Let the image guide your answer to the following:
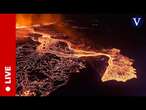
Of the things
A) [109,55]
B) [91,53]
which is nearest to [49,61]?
[91,53]

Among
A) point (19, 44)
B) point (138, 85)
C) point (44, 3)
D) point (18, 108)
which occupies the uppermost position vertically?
point (44, 3)

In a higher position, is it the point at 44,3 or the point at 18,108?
the point at 44,3

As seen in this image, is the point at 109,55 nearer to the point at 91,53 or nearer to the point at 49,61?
the point at 91,53

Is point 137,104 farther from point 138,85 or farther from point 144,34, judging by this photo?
point 144,34

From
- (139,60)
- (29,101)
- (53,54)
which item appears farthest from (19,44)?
(139,60)
